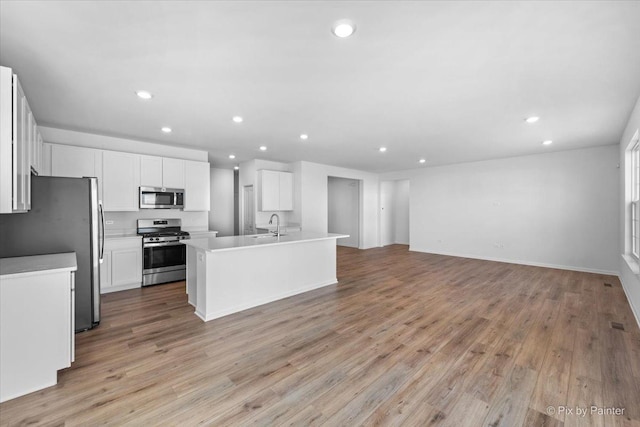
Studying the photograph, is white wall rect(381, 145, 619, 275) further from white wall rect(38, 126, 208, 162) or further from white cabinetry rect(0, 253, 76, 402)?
white cabinetry rect(0, 253, 76, 402)

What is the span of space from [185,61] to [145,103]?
1.27m

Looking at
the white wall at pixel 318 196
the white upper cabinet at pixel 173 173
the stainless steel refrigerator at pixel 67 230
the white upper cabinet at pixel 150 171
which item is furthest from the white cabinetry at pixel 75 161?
the white wall at pixel 318 196

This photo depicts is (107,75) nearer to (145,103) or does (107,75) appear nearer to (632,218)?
(145,103)

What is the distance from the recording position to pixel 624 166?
4277 mm

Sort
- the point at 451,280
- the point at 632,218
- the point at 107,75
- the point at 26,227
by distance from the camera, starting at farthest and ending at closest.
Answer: the point at 451,280 < the point at 632,218 < the point at 26,227 < the point at 107,75

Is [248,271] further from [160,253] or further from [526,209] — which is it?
[526,209]

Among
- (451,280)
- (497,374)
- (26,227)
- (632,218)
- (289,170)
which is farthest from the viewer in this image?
(289,170)

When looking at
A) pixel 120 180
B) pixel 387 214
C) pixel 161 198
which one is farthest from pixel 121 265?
pixel 387 214

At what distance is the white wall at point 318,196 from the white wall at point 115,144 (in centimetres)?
241

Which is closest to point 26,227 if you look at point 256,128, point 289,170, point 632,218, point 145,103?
point 145,103

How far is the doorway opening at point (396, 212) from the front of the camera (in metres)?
9.68

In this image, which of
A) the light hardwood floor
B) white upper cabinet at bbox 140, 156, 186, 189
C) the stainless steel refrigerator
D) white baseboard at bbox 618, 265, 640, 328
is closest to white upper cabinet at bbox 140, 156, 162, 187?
white upper cabinet at bbox 140, 156, 186, 189

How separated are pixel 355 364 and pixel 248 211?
5.62 m

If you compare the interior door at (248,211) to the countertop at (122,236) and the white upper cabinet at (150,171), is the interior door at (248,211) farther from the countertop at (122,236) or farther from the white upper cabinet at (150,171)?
the countertop at (122,236)
